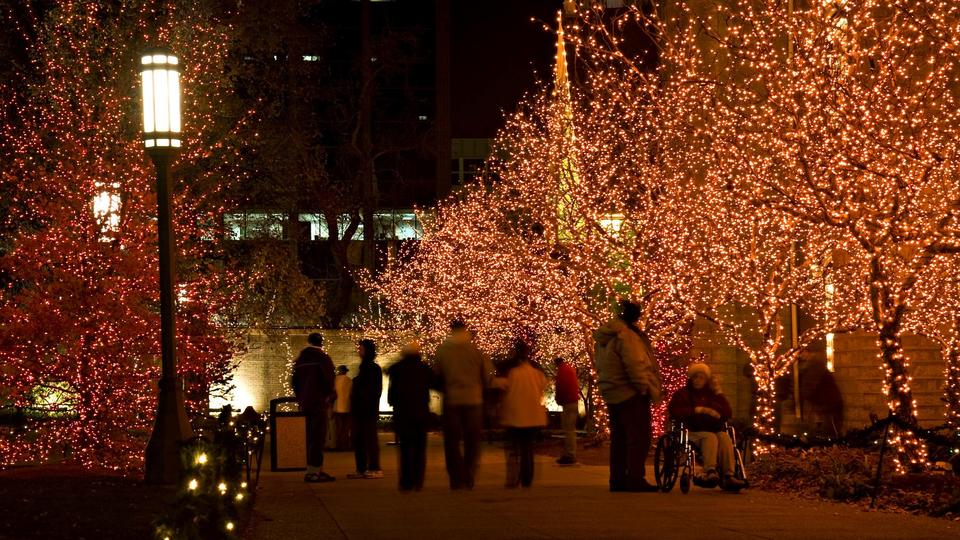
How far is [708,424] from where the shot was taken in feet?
53.7

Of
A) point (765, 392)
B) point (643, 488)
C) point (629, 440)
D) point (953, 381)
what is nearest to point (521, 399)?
point (629, 440)

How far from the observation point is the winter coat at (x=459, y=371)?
16.2 metres

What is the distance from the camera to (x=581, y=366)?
3666cm

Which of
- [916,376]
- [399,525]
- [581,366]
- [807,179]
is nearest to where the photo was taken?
[399,525]

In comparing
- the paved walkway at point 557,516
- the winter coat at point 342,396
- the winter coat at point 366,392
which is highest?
the winter coat at point 366,392

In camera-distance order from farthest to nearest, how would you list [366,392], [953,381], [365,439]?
[953,381]
[365,439]
[366,392]

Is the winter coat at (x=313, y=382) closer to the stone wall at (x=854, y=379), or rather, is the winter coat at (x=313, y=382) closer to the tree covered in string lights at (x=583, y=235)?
the tree covered in string lights at (x=583, y=235)

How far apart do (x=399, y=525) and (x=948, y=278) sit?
10089 millimetres

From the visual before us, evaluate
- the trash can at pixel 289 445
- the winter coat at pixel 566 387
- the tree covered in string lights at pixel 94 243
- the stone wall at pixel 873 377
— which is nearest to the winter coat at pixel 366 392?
the trash can at pixel 289 445

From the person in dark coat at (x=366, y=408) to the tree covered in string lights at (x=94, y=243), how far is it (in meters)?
3.92

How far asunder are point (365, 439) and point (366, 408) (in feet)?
2.08

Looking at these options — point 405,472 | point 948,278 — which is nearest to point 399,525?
point 405,472

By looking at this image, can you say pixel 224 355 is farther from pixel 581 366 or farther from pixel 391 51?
pixel 391 51

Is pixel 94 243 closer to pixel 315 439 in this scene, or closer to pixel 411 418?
pixel 315 439
